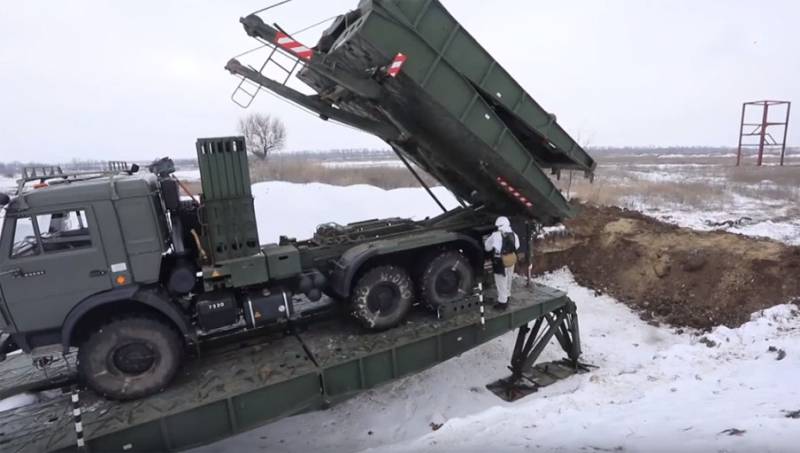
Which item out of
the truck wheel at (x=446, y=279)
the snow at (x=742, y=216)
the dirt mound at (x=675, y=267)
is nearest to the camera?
the truck wheel at (x=446, y=279)

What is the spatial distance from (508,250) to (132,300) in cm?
479

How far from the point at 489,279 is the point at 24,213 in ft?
20.6

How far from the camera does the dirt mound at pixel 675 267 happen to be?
7.82m

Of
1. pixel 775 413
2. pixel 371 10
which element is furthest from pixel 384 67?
pixel 775 413

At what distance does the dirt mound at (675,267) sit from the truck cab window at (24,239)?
9.75m

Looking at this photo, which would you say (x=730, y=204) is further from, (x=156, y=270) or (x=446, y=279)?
(x=156, y=270)

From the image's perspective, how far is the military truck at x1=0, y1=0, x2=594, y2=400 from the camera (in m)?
4.33

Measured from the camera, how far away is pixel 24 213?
13.7 ft

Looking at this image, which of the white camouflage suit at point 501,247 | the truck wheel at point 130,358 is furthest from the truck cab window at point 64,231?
the white camouflage suit at point 501,247

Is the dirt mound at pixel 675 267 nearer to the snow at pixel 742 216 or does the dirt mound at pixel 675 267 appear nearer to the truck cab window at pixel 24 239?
the snow at pixel 742 216

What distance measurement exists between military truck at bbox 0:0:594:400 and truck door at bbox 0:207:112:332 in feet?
0.04

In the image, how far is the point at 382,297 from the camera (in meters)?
5.86

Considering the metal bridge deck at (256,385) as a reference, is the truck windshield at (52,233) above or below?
above

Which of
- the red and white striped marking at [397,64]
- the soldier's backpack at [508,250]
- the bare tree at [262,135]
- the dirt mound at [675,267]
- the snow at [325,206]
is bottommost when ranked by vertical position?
the dirt mound at [675,267]
